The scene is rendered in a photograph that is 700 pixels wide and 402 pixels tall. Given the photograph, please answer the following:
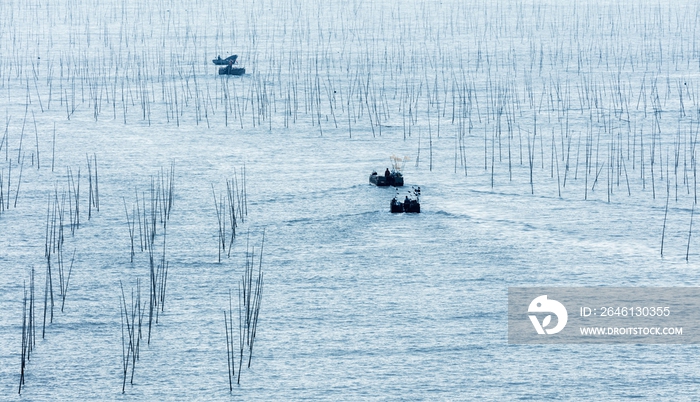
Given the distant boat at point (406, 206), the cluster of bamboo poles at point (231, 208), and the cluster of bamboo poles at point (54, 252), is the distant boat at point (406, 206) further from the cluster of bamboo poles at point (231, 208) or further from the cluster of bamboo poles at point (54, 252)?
the cluster of bamboo poles at point (54, 252)

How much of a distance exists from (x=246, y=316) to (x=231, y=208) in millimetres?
3613

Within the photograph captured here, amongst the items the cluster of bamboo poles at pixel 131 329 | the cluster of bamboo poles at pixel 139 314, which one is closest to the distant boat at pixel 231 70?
the cluster of bamboo poles at pixel 139 314

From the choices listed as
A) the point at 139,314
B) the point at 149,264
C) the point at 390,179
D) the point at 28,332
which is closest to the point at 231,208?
the point at 149,264

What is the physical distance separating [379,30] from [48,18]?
11.1 metres

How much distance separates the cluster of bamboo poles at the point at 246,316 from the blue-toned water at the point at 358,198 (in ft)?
0.33

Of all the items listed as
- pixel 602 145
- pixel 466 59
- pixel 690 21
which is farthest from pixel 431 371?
pixel 690 21

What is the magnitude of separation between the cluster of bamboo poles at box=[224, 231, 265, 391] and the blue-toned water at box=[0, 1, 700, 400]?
100 mm

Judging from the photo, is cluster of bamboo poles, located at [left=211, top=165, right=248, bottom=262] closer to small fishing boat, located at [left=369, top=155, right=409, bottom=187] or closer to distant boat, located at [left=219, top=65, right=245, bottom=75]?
small fishing boat, located at [left=369, top=155, right=409, bottom=187]

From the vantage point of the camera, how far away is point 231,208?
13.3 m

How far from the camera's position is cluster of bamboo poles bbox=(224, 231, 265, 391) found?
905cm

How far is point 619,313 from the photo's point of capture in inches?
397

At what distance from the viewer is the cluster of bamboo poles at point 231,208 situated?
12250 millimetres

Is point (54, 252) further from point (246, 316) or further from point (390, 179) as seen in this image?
point (390, 179)

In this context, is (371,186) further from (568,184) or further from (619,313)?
(619,313)
